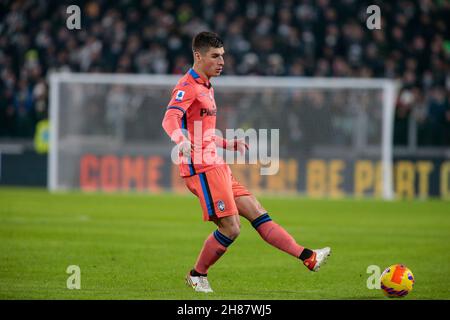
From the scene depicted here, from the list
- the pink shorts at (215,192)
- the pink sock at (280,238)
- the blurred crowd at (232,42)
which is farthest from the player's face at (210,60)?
the blurred crowd at (232,42)

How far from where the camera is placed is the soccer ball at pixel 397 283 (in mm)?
8297

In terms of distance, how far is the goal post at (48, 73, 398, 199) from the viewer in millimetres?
22609

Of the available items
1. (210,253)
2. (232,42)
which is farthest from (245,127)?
(210,253)

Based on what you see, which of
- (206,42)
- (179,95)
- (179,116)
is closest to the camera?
(179,116)

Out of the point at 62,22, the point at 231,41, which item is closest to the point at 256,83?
the point at 231,41

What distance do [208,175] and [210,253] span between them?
2.34 feet

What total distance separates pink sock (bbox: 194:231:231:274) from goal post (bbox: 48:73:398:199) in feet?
44.9

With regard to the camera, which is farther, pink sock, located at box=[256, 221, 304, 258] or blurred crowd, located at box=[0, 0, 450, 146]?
blurred crowd, located at box=[0, 0, 450, 146]

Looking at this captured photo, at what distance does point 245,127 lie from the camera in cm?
2262

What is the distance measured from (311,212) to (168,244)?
6324 mm

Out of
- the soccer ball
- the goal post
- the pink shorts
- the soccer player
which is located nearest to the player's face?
the soccer player

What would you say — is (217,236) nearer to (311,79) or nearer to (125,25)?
(311,79)

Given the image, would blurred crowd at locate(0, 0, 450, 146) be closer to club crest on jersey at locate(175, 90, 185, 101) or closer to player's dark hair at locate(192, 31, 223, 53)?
player's dark hair at locate(192, 31, 223, 53)

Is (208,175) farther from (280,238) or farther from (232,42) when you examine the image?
(232,42)
